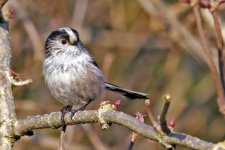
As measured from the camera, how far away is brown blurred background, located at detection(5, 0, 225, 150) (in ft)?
22.2

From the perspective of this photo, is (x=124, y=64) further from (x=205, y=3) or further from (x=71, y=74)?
(x=205, y=3)

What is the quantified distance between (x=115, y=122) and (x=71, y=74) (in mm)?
1510

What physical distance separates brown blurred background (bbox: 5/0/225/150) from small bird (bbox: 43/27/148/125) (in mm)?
1882

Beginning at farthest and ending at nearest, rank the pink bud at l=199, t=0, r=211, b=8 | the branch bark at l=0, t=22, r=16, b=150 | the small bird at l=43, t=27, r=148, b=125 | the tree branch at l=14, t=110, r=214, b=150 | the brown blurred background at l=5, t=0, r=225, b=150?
1. the brown blurred background at l=5, t=0, r=225, b=150
2. the small bird at l=43, t=27, r=148, b=125
3. the branch bark at l=0, t=22, r=16, b=150
4. the pink bud at l=199, t=0, r=211, b=8
5. the tree branch at l=14, t=110, r=214, b=150

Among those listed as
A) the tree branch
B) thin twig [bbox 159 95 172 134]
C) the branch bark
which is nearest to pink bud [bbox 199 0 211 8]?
the tree branch

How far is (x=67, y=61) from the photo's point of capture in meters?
4.43

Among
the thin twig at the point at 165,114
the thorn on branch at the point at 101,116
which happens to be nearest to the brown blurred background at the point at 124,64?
the thorn on branch at the point at 101,116

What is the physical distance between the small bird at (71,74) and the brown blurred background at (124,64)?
188cm

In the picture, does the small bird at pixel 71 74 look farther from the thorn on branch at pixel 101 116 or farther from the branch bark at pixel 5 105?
the thorn on branch at pixel 101 116

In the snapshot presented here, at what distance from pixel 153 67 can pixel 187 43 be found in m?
1.35

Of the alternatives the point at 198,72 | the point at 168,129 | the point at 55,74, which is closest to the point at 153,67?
the point at 198,72

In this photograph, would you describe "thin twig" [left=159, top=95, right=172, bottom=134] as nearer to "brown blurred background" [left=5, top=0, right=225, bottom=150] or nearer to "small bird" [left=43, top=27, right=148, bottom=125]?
"small bird" [left=43, top=27, right=148, bottom=125]

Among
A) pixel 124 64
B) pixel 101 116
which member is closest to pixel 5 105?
pixel 101 116

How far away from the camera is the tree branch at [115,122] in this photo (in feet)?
7.87
